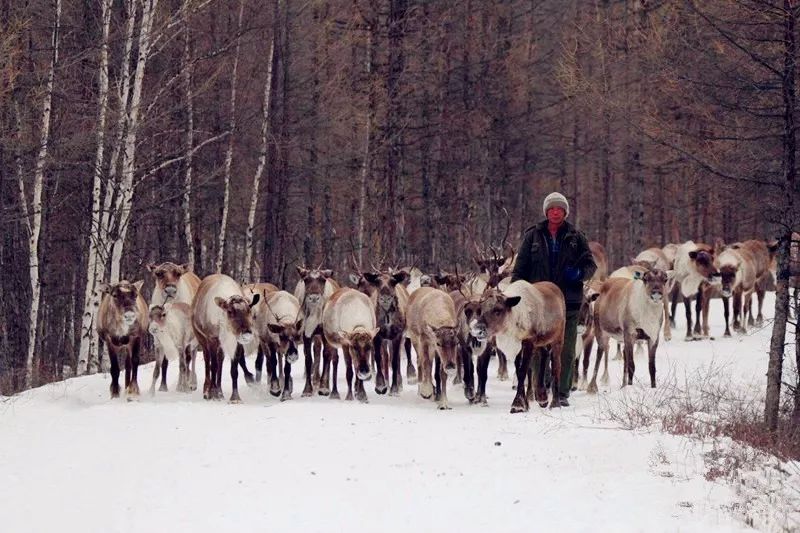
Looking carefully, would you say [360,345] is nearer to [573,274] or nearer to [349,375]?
[349,375]

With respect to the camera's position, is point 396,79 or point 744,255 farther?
point 396,79

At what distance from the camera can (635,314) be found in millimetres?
13938

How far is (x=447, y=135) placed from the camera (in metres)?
29.8

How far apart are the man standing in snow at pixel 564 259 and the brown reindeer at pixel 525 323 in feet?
1.96

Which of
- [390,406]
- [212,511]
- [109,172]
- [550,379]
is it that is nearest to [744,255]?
[550,379]

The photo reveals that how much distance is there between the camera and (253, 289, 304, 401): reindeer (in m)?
13.0

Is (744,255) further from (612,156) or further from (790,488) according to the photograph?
(612,156)

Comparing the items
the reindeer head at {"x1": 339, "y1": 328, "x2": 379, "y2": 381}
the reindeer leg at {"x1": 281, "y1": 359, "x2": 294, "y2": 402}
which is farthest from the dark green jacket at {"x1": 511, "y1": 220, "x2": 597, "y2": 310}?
the reindeer leg at {"x1": 281, "y1": 359, "x2": 294, "y2": 402}

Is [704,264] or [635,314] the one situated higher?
[704,264]

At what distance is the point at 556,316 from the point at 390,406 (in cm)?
233

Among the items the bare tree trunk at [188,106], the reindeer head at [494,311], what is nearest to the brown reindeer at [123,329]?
the reindeer head at [494,311]

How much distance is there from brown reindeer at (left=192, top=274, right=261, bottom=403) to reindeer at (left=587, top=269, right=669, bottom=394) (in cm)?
494

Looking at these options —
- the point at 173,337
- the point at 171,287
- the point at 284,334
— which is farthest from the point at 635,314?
the point at 171,287

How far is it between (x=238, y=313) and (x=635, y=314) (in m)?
5.65
